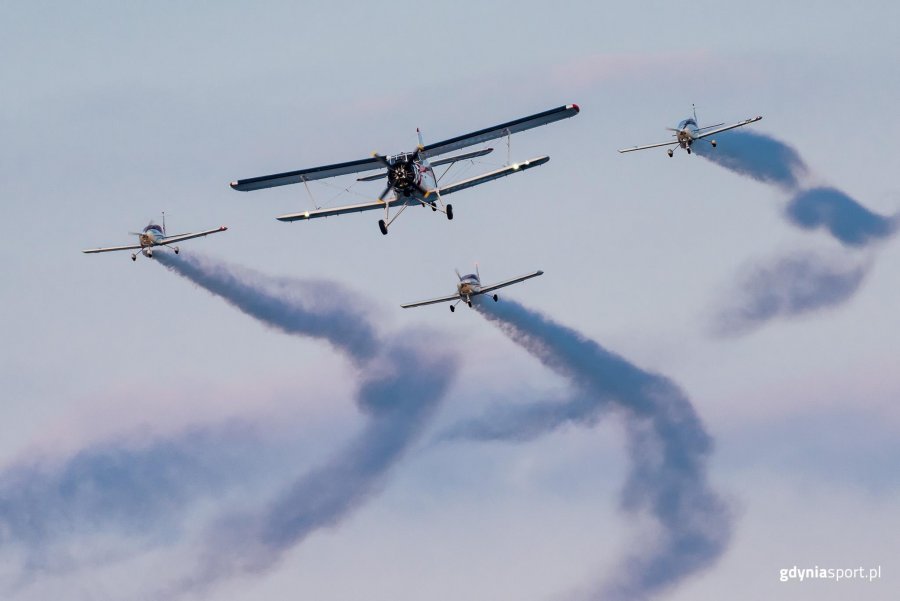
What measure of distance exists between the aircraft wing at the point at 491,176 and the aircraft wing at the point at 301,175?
626 cm

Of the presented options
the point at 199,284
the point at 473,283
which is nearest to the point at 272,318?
the point at 199,284

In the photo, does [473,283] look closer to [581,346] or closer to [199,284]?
[581,346]

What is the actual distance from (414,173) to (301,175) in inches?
431

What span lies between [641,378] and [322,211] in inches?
1220

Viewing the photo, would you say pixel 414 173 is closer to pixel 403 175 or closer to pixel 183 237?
pixel 403 175

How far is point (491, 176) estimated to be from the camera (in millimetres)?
112938

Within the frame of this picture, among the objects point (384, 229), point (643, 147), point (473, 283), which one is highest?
point (643, 147)

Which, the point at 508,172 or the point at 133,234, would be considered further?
the point at 133,234

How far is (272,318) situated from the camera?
139000 mm

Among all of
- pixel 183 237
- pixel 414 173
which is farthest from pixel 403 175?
pixel 183 237

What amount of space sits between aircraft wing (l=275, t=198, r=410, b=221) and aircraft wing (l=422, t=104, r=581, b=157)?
3694 mm

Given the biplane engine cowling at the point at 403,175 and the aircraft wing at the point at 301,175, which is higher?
the aircraft wing at the point at 301,175

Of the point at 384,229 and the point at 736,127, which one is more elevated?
the point at 736,127

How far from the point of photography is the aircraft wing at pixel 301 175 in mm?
117312
